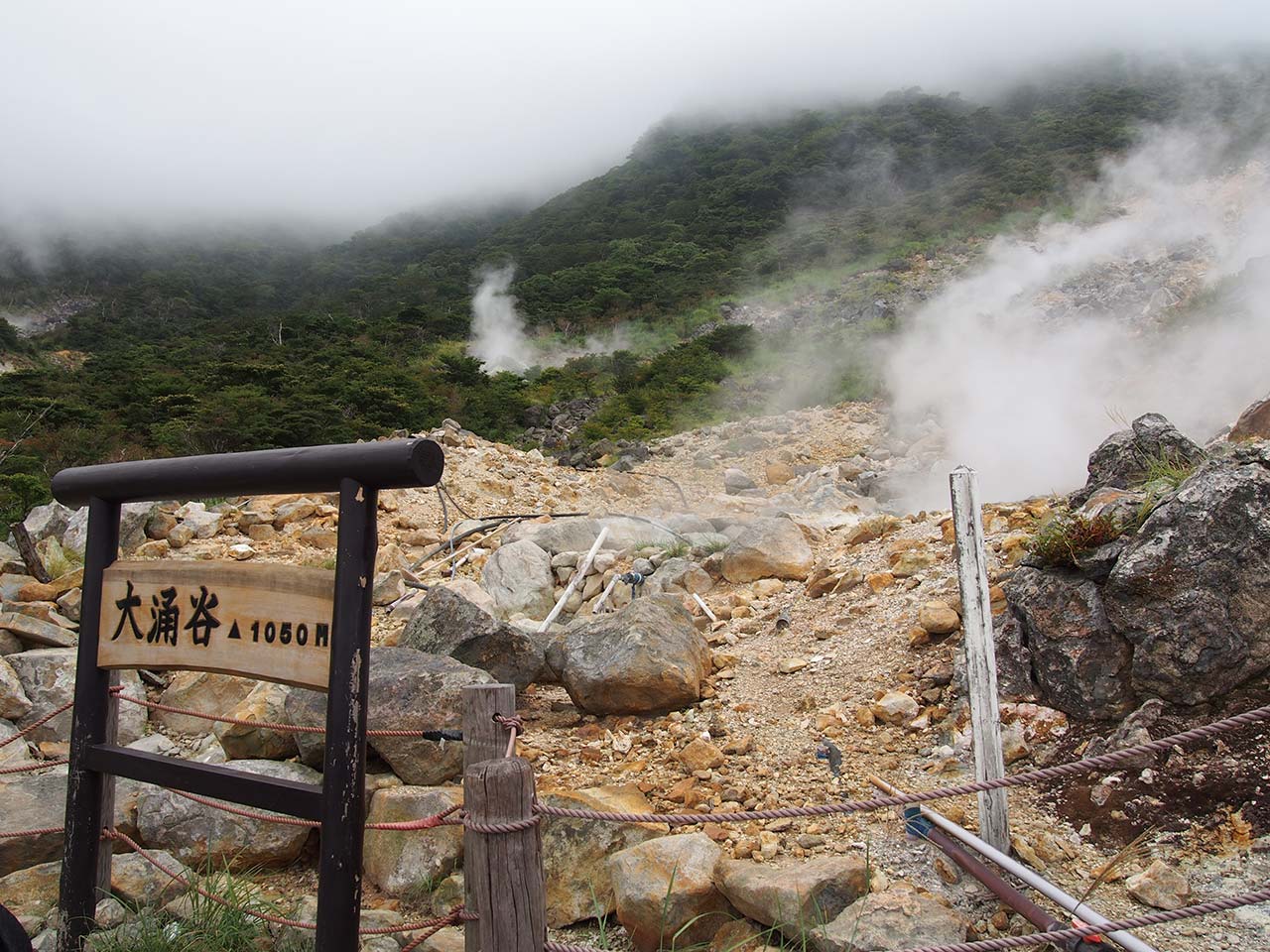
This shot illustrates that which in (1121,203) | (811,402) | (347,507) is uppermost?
(1121,203)

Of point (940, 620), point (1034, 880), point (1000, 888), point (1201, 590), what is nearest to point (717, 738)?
point (940, 620)

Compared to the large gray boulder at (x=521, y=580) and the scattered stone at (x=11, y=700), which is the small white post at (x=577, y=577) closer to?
the large gray boulder at (x=521, y=580)

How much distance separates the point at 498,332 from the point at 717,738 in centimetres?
2487

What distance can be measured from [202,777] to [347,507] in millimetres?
776

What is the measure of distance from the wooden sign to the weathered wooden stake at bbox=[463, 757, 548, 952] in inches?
16.3

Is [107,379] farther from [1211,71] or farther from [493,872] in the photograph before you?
[1211,71]

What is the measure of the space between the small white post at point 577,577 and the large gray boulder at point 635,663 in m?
1.54

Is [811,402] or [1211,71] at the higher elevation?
[1211,71]

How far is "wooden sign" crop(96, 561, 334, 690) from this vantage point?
1.69 meters

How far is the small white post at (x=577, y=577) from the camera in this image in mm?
6027

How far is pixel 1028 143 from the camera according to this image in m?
31.7

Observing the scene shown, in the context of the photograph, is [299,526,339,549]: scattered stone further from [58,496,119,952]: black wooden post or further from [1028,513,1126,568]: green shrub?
[1028,513,1126,568]: green shrub

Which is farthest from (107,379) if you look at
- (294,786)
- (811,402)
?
(294,786)

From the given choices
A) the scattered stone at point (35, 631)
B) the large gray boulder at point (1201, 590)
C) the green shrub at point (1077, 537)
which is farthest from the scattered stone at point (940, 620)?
the scattered stone at point (35, 631)
